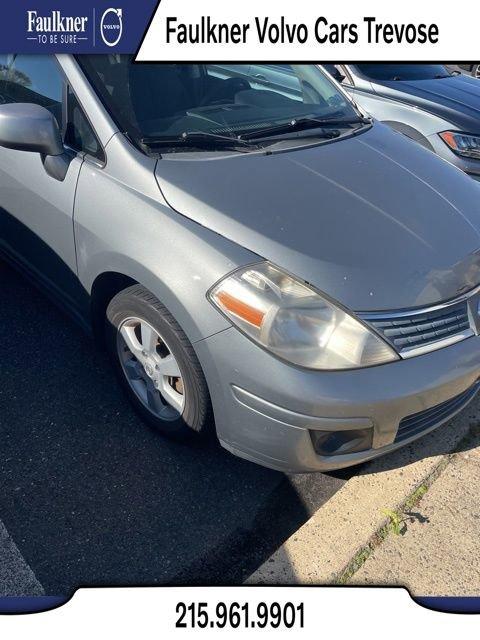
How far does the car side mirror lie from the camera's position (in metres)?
2.25

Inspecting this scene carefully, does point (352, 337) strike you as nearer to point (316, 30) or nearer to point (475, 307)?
point (475, 307)

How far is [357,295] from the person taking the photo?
1.88 metres

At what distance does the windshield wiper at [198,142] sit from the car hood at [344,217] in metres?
0.07

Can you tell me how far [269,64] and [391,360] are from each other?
2275mm

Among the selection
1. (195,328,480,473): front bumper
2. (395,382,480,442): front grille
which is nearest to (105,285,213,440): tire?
(195,328,480,473): front bumper

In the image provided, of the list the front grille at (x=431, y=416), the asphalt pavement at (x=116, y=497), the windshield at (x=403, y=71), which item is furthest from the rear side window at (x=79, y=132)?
the windshield at (x=403, y=71)

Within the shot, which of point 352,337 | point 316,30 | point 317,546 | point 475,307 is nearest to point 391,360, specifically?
point 352,337

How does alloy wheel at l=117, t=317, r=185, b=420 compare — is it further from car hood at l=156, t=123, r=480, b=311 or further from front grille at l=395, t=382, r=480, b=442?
front grille at l=395, t=382, r=480, b=442

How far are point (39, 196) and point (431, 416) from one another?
6.41ft

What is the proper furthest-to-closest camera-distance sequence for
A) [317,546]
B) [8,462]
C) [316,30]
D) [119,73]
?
[316,30] → [119,73] → [8,462] → [317,546]

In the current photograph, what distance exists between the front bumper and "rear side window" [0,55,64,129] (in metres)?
1.42

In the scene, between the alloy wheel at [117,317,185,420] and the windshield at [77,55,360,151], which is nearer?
the alloy wheel at [117,317,185,420]

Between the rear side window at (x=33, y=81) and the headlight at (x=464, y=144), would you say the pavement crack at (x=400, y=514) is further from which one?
the headlight at (x=464, y=144)

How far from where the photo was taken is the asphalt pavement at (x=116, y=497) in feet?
6.46
